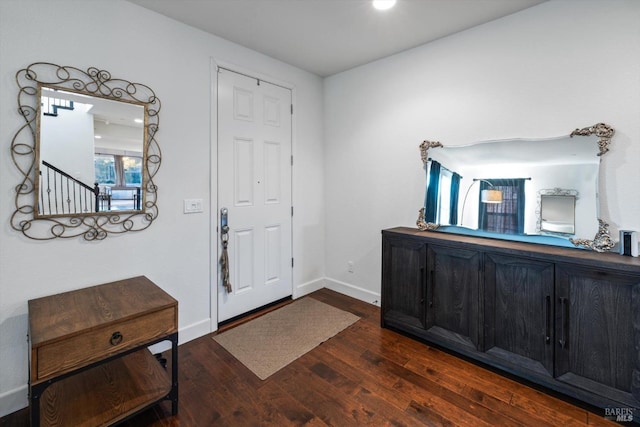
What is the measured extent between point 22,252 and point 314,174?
2.66 m

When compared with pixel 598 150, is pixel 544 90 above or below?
above

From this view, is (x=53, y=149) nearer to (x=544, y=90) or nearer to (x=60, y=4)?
(x=60, y=4)

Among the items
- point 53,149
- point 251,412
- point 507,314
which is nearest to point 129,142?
point 53,149

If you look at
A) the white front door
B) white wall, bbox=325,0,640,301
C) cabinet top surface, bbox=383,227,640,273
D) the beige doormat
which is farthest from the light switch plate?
cabinet top surface, bbox=383,227,640,273

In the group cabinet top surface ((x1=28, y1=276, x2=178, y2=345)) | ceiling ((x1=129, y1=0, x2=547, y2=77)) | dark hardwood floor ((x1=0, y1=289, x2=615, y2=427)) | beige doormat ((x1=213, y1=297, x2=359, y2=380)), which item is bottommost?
dark hardwood floor ((x1=0, y1=289, x2=615, y2=427))

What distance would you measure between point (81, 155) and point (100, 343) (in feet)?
4.04

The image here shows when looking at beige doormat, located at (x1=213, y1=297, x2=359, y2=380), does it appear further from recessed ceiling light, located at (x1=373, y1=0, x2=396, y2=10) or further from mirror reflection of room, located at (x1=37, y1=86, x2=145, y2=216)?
recessed ceiling light, located at (x1=373, y1=0, x2=396, y2=10)

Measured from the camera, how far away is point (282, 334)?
8.59ft

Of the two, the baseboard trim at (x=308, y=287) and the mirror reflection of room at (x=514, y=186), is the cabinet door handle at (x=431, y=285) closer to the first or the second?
the mirror reflection of room at (x=514, y=186)

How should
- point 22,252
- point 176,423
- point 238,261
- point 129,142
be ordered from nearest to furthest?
point 176,423, point 22,252, point 129,142, point 238,261

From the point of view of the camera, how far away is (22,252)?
5.85 ft

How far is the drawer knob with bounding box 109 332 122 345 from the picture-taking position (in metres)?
1.52

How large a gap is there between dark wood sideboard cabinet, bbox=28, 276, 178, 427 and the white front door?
38.9 inches

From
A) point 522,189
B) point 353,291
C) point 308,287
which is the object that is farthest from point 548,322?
point 308,287
